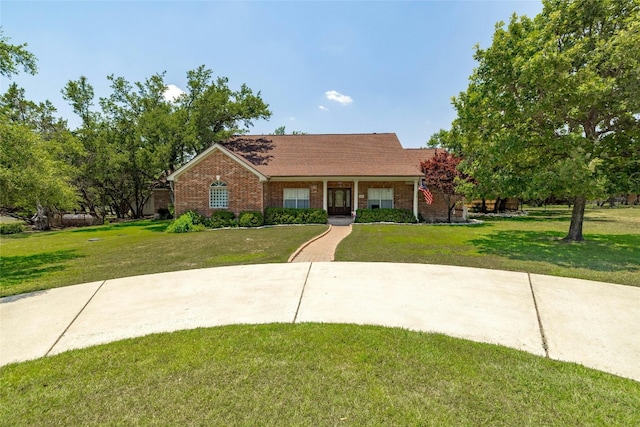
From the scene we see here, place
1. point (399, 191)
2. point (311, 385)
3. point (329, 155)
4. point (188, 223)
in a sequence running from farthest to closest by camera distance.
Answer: point (329, 155) < point (399, 191) < point (188, 223) < point (311, 385)

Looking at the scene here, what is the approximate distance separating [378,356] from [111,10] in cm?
1282

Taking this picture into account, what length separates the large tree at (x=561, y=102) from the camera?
9.60 meters

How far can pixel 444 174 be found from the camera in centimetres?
2100

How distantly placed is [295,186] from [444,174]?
33.4 ft

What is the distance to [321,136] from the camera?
83.8ft

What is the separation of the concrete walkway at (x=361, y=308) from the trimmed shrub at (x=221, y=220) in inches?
464

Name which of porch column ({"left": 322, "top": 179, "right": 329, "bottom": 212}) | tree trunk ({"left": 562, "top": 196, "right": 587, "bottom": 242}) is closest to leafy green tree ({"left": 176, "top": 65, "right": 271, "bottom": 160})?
porch column ({"left": 322, "top": 179, "right": 329, "bottom": 212})

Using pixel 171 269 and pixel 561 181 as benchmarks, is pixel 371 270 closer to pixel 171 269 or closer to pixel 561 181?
pixel 171 269

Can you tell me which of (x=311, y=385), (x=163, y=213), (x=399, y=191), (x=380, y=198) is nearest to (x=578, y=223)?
(x=399, y=191)

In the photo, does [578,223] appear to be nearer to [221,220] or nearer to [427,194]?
[427,194]

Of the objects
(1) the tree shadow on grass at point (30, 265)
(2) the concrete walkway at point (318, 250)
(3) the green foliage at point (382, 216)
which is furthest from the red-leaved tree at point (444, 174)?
(1) the tree shadow on grass at point (30, 265)

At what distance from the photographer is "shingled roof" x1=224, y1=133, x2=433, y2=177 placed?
21094 mm

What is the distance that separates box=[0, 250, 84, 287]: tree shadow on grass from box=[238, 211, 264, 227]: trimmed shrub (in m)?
8.64

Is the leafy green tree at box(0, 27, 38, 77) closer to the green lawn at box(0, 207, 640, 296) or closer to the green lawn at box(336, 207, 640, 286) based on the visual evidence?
the green lawn at box(0, 207, 640, 296)
